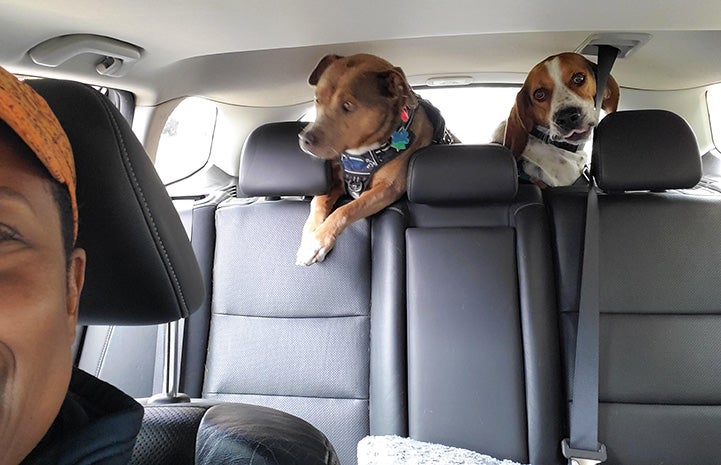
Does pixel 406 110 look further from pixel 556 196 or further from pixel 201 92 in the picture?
pixel 201 92

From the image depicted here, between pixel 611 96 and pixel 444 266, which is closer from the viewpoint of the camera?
pixel 444 266

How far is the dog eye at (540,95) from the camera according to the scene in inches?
112

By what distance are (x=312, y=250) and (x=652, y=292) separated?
4.01 feet

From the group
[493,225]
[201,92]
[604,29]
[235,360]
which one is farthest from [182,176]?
[604,29]

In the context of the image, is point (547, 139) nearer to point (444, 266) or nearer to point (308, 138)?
point (444, 266)

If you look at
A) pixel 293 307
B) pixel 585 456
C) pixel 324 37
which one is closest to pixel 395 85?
pixel 324 37

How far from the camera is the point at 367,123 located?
2709 millimetres

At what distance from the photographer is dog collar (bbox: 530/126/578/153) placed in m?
2.88

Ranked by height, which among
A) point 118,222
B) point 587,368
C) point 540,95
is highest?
point 540,95

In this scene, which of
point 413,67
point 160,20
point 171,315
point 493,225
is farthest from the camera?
point 413,67

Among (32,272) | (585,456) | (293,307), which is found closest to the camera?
(32,272)

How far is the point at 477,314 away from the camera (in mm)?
2318

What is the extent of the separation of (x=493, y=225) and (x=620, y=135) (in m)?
0.54

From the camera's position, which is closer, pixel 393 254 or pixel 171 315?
pixel 171 315
